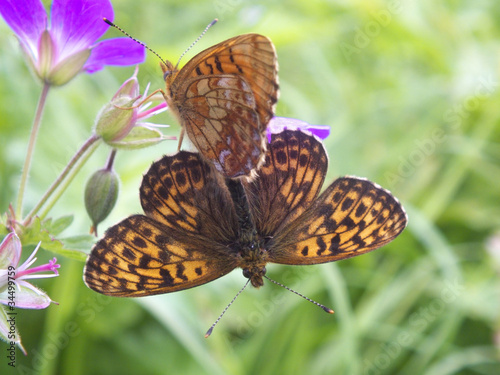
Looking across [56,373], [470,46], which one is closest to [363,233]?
[56,373]

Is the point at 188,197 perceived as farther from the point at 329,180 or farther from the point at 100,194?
the point at 329,180

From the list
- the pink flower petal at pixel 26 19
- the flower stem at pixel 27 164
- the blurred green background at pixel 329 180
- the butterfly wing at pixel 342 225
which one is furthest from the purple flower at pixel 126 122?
the blurred green background at pixel 329 180

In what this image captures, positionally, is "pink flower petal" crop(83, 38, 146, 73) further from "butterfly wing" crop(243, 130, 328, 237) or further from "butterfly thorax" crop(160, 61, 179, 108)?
"butterfly wing" crop(243, 130, 328, 237)

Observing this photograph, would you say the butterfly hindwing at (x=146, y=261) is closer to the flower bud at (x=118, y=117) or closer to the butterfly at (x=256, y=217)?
the butterfly at (x=256, y=217)

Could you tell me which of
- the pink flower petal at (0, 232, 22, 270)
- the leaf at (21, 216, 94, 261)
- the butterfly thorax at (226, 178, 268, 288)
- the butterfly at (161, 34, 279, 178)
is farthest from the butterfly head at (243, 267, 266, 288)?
the pink flower petal at (0, 232, 22, 270)

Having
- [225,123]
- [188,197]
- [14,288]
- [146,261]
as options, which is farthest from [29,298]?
[225,123]
